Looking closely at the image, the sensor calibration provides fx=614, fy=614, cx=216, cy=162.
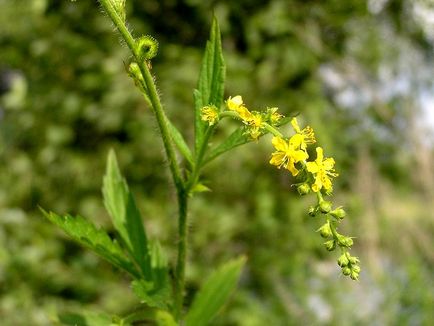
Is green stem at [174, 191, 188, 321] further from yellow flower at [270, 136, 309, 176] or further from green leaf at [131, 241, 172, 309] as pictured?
yellow flower at [270, 136, 309, 176]

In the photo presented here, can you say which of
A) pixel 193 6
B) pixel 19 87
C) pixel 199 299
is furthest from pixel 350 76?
pixel 199 299

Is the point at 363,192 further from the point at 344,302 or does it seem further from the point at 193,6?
the point at 193,6

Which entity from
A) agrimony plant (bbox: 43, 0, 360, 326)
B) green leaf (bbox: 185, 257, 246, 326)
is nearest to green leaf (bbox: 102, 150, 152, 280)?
agrimony plant (bbox: 43, 0, 360, 326)

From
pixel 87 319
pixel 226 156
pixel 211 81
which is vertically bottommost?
pixel 87 319

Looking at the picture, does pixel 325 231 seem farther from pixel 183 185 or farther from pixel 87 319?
pixel 87 319

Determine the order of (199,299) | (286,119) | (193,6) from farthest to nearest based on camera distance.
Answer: (193,6), (199,299), (286,119)

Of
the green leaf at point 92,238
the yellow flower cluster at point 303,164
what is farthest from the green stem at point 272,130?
the green leaf at point 92,238

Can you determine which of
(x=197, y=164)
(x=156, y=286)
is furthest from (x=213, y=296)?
(x=197, y=164)

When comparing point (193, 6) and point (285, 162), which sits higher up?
point (193, 6)
